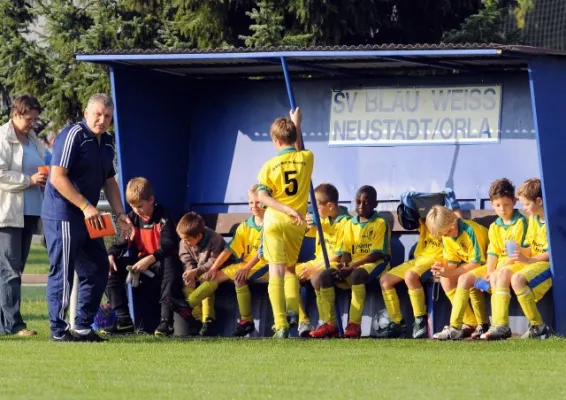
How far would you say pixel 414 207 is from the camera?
499 inches

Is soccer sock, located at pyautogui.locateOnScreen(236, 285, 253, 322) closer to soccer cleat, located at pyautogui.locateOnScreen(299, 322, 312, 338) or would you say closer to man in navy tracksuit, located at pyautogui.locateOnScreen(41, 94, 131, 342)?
soccer cleat, located at pyautogui.locateOnScreen(299, 322, 312, 338)

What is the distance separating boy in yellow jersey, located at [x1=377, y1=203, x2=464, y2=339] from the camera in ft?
40.1

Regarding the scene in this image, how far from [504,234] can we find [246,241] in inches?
97.4

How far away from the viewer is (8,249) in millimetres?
12094

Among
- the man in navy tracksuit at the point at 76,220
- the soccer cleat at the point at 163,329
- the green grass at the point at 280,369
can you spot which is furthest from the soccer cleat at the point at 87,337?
the soccer cleat at the point at 163,329

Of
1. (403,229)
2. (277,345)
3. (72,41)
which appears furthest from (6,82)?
(277,345)

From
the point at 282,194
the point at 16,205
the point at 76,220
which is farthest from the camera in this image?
the point at 16,205

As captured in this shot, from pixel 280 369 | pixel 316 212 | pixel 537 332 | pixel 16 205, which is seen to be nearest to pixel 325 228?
pixel 316 212

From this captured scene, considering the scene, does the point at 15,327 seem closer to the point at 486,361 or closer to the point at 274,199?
the point at 274,199

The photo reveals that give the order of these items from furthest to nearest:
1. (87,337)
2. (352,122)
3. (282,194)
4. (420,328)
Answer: (352,122), (420,328), (282,194), (87,337)

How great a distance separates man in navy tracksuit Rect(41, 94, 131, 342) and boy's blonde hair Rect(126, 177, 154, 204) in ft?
4.35

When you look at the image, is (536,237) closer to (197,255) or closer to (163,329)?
(197,255)

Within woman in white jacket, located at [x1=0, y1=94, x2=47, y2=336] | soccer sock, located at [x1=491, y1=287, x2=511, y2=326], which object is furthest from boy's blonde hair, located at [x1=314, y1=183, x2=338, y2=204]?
woman in white jacket, located at [x1=0, y1=94, x2=47, y2=336]

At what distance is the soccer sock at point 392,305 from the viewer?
12.3 meters
